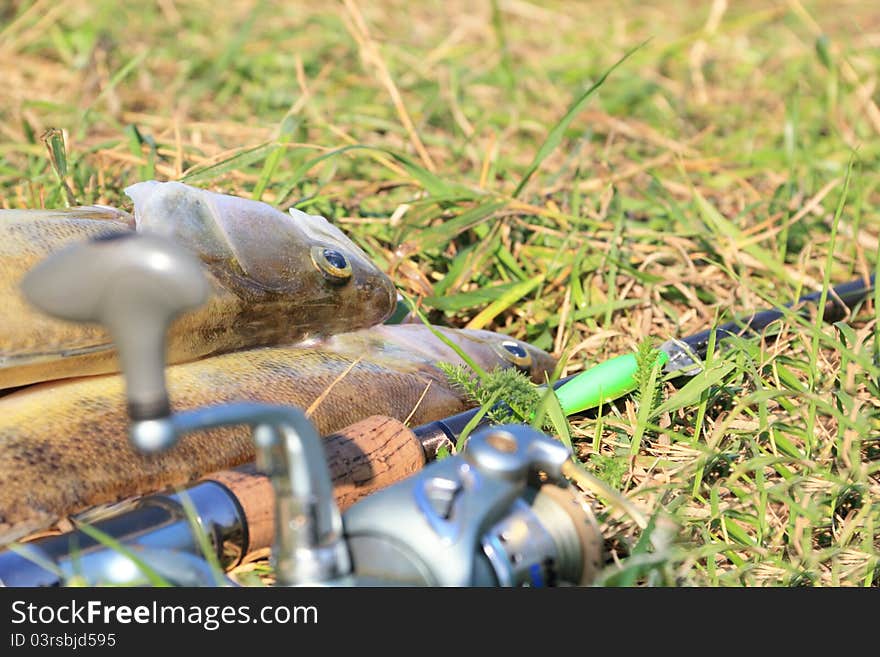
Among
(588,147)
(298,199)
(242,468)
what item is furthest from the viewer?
(588,147)

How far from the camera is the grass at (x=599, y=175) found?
2.43 m

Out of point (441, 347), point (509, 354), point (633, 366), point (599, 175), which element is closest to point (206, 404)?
point (441, 347)

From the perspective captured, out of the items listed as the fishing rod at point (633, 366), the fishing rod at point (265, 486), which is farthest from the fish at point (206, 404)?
the fishing rod at point (633, 366)

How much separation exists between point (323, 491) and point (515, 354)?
4.31 feet

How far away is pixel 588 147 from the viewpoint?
462cm

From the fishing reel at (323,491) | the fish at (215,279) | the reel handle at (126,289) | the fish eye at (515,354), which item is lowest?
the fishing reel at (323,491)

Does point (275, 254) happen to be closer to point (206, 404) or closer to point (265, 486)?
point (206, 404)

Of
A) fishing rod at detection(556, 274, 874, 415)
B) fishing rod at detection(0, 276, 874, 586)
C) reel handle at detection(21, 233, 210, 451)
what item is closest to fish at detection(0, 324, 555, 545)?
fishing rod at detection(0, 276, 874, 586)

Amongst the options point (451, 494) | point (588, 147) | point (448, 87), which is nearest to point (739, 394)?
point (451, 494)

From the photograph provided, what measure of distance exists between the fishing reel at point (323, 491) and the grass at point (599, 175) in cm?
18

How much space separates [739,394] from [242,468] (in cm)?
128

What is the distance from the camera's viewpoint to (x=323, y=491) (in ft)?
5.03

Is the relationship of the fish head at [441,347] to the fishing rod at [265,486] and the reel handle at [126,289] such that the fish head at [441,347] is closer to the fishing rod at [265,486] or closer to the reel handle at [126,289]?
the fishing rod at [265,486]

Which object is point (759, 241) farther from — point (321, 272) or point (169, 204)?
point (169, 204)
